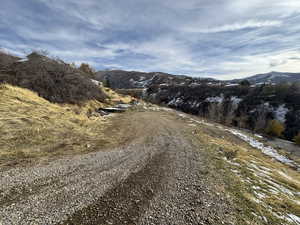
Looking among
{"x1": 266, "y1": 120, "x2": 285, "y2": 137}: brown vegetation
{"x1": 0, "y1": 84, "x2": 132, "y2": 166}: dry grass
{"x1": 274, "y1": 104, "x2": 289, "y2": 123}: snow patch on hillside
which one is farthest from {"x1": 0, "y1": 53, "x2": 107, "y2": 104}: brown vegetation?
{"x1": 274, "y1": 104, "x2": 289, "y2": 123}: snow patch on hillside

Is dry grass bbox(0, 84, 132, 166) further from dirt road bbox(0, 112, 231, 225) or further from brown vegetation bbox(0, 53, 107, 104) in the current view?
brown vegetation bbox(0, 53, 107, 104)

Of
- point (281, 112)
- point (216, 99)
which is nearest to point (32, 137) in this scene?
point (281, 112)

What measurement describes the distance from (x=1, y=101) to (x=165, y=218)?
40.1ft

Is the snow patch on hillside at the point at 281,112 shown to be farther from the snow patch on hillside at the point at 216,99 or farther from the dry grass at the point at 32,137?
the dry grass at the point at 32,137

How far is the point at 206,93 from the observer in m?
68.3

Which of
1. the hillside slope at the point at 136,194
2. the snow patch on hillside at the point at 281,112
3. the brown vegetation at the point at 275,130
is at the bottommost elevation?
the brown vegetation at the point at 275,130

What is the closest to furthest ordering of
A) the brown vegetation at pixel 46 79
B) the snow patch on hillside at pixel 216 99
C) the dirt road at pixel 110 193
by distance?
the dirt road at pixel 110 193 < the brown vegetation at pixel 46 79 < the snow patch on hillside at pixel 216 99

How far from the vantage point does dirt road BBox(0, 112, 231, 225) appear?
10.2 feet

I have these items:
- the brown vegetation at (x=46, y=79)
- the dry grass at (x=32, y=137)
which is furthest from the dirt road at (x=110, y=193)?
the brown vegetation at (x=46, y=79)

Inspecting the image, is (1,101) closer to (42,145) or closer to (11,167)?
(42,145)

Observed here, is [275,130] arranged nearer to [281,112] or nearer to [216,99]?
[281,112]

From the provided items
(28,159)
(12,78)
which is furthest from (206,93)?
(28,159)

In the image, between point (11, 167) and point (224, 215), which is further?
point (11, 167)

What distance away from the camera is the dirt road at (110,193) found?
10.2 ft
